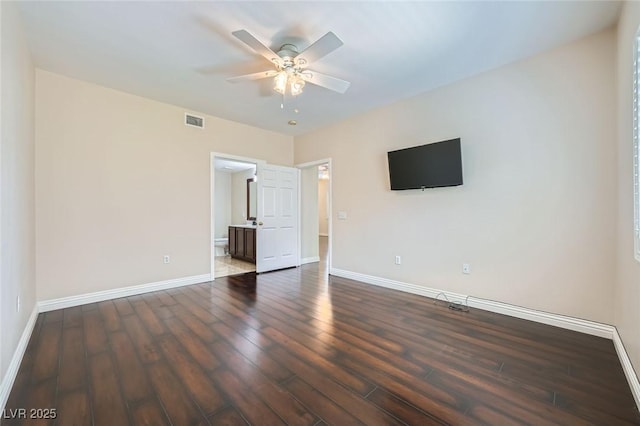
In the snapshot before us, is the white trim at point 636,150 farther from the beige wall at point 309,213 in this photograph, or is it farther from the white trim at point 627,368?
the beige wall at point 309,213

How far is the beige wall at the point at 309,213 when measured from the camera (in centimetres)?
602

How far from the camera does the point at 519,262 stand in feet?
9.61

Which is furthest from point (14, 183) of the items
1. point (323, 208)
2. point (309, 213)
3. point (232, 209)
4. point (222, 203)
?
point (323, 208)

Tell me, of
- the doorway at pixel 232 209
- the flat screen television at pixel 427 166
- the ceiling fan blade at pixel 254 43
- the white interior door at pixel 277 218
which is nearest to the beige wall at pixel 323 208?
the doorway at pixel 232 209

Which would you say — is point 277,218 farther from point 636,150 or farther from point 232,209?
point 636,150

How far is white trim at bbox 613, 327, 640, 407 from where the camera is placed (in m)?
1.66

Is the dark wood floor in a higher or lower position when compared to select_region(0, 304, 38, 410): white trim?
lower

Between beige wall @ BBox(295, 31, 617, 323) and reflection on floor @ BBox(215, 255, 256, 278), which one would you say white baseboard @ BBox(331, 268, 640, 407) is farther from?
reflection on floor @ BBox(215, 255, 256, 278)

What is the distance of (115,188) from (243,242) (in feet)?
10.2

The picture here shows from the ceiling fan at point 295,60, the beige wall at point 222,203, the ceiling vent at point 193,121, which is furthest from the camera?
the beige wall at point 222,203

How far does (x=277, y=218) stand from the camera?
5.42m

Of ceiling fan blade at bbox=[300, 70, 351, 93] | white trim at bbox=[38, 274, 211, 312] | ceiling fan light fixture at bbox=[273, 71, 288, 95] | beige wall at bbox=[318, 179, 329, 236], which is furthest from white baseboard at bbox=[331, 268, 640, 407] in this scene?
beige wall at bbox=[318, 179, 329, 236]

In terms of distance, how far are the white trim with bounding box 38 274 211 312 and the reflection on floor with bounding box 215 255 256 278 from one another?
0.60 meters

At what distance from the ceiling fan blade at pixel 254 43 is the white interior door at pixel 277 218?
9.23ft
